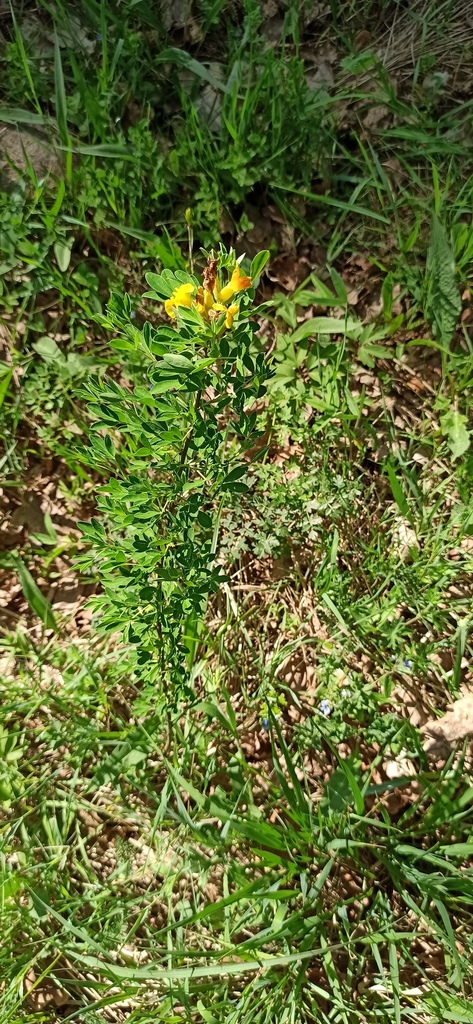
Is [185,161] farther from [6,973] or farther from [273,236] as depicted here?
[6,973]

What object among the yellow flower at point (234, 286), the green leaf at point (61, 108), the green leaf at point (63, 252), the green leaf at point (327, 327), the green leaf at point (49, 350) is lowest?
the yellow flower at point (234, 286)

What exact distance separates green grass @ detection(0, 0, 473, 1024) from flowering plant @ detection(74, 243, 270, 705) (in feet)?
1.31

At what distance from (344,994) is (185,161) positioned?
2.69 meters

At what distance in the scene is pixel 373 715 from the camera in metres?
2.08

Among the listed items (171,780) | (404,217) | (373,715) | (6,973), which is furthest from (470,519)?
(6,973)

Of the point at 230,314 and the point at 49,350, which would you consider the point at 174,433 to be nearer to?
the point at 230,314

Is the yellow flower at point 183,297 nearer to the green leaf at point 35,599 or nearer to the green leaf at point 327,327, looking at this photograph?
the green leaf at point 327,327

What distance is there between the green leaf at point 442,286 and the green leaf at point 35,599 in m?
1.62

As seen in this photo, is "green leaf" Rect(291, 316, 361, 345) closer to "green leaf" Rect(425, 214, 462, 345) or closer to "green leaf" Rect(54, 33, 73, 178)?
"green leaf" Rect(425, 214, 462, 345)

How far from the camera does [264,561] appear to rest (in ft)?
7.43

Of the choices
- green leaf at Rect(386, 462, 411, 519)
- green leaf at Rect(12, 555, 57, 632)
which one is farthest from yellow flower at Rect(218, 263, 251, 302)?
green leaf at Rect(12, 555, 57, 632)

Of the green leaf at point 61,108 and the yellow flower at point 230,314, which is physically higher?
the green leaf at point 61,108

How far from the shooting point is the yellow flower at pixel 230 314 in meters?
1.31

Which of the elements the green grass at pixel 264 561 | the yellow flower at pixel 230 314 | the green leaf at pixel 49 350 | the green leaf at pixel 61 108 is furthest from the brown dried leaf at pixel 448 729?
the green leaf at pixel 61 108
